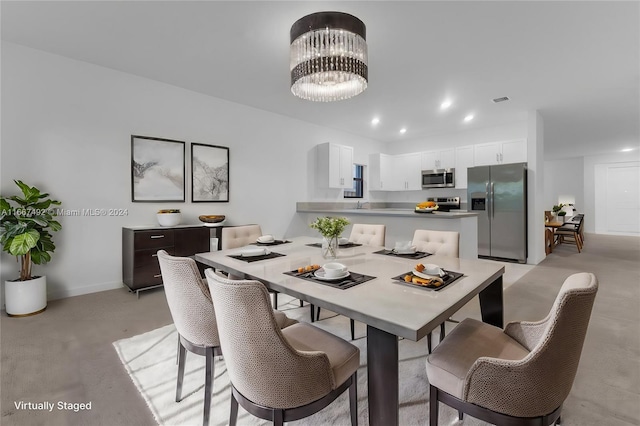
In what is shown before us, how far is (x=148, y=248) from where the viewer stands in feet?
10.9

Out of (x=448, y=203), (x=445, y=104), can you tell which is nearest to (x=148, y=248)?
(x=445, y=104)

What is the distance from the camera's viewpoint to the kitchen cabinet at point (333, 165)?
224 inches

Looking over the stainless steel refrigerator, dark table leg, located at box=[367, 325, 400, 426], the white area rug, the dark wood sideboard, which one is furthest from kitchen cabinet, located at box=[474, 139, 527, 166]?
dark table leg, located at box=[367, 325, 400, 426]

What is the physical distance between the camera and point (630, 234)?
8.94 m

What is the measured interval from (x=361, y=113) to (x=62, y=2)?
3950 millimetres

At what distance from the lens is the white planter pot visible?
8.90ft

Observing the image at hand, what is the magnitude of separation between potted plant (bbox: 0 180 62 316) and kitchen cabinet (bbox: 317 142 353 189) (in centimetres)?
399

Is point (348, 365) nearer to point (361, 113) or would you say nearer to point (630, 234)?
point (361, 113)

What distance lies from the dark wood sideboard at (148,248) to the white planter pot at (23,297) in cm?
76

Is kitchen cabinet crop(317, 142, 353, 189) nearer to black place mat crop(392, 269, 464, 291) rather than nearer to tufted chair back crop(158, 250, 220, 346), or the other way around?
black place mat crop(392, 269, 464, 291)

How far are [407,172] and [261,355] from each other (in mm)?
6598

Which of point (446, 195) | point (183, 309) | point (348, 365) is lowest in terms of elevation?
point (348, 365)

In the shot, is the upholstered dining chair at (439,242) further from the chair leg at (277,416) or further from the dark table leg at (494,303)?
the chair leg at (277,416)

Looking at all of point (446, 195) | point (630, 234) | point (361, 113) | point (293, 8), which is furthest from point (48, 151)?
point (630, 234)
